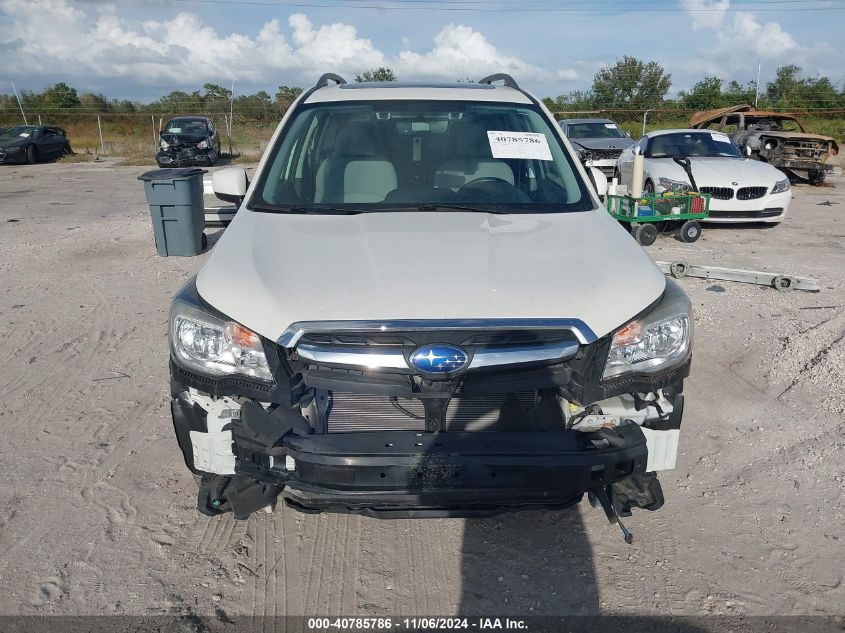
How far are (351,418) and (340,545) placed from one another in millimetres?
753

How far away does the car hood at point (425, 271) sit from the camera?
2.58 m

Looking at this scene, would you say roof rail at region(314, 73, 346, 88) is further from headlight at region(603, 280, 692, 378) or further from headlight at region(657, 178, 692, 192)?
headlight at region(657, 178, 692, 192)

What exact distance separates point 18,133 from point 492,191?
90.4 feet

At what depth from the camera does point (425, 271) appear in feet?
9.14

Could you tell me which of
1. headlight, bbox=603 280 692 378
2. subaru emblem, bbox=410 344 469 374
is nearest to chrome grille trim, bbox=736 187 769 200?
headlight, bbox=603 280 692 378

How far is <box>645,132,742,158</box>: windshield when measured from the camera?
1205 cm

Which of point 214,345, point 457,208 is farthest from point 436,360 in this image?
point 457,208

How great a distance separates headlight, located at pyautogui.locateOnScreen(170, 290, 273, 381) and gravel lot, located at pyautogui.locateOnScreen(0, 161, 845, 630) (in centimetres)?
93

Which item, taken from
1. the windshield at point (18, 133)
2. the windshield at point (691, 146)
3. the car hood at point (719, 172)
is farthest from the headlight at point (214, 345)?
the windshield at point (18, 133)

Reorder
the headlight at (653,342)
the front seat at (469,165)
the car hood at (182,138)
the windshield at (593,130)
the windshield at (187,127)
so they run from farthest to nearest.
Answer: the windshield at (187,127) < the car hood at (182,138) < the windshield at (593,130) < the front seat at (469,165) < the headlight at (653,342)

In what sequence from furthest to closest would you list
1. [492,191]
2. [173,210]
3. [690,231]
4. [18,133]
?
[18,133]
[690,231]
[173,210]
[492,191]

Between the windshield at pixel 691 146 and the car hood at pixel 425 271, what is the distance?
951 cm

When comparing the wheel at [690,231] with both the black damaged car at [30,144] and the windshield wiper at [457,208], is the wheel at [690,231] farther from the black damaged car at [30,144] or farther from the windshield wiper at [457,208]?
the black damaged car at [30,144]

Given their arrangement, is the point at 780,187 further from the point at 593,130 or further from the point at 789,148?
the point at 593,130
